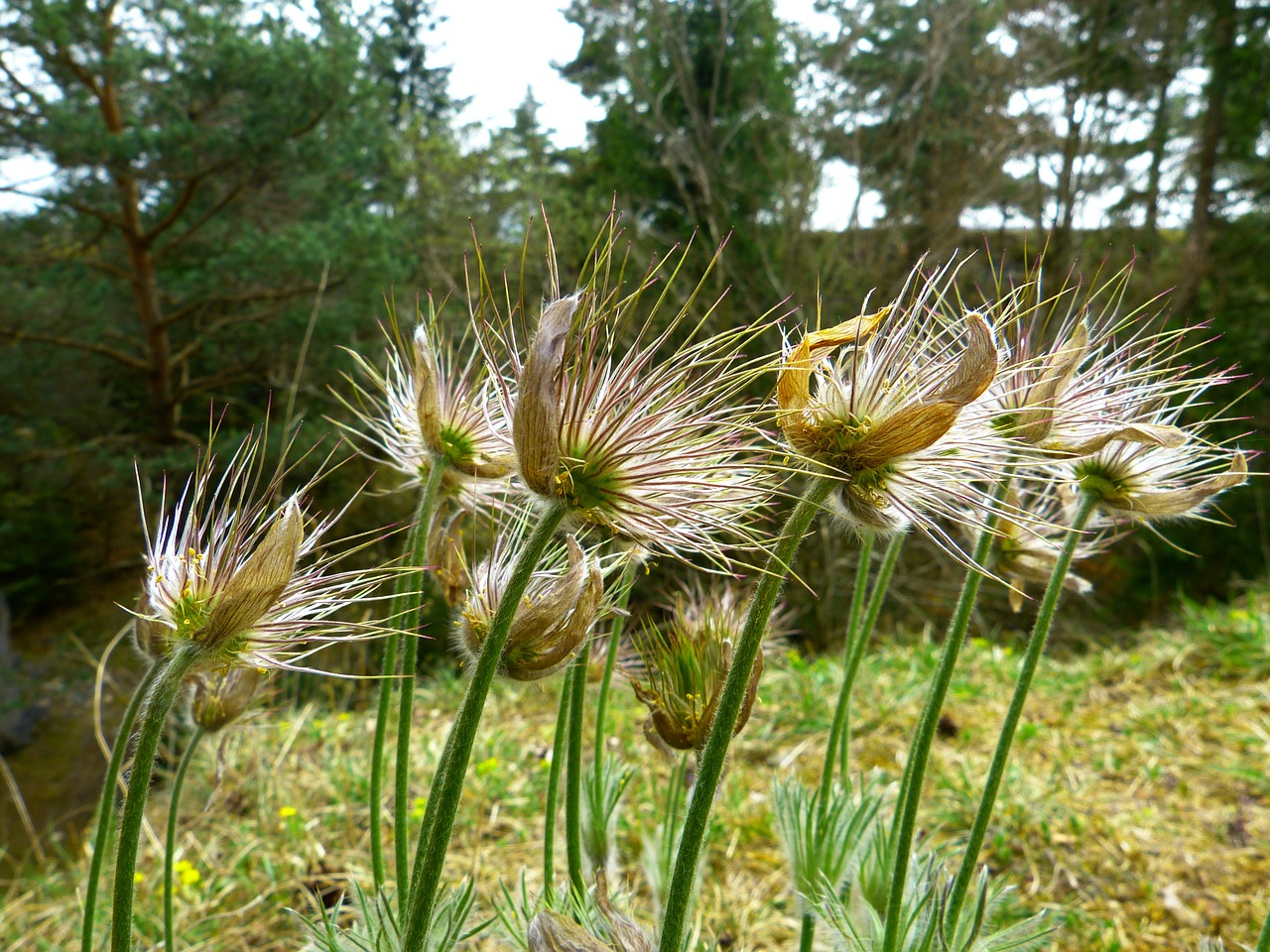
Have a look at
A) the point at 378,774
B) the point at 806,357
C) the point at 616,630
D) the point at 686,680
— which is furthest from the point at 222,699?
the point at 806,357

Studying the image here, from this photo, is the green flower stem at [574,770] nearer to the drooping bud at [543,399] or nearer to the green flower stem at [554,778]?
the green flower stem at [554,778]

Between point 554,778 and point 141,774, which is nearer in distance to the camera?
point 141,774

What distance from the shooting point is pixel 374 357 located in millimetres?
9969

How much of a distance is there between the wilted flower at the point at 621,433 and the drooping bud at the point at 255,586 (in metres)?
0.28

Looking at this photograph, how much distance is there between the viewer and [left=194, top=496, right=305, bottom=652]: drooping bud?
92 centimetres

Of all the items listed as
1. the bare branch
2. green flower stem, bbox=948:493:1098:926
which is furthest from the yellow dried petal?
the bare branch

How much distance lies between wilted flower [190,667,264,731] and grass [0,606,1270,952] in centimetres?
15

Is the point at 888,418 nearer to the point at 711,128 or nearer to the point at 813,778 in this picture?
the point at 813,778

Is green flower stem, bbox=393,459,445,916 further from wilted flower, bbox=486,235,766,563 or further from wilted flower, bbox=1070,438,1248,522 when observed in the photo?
wilted flower, bbox=1070,438,1248,522

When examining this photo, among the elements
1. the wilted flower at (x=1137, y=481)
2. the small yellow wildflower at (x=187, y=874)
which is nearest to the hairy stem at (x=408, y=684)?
the wilted flower at (x=1137, y=481)

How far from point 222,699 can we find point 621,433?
0.98 meters

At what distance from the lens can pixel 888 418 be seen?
92 cm

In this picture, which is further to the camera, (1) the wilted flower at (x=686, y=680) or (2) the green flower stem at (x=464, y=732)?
(1) the wilted flower at (x=686, y=680)

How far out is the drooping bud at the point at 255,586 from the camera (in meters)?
0.92
